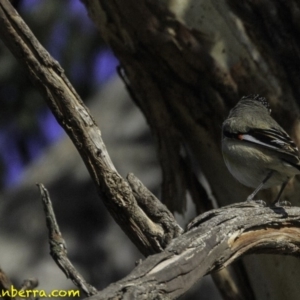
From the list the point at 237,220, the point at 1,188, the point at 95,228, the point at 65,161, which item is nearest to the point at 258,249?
the point at 237,220

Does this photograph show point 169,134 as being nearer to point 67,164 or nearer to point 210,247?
point 210,247

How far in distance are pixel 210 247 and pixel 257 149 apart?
1.28 m

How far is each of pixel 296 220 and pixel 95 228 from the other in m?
5.18

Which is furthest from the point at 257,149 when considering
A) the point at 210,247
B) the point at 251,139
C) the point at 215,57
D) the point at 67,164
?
the point at 67,164

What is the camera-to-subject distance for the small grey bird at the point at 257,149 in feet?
14.6

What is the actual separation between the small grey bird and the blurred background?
2412 mm

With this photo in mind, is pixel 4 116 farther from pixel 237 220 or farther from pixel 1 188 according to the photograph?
pixel 237 220

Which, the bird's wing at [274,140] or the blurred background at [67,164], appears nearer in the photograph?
the bird's wing at [274,140]

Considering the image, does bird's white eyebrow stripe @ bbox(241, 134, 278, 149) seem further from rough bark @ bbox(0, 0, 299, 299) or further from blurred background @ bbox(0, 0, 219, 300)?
blurred background @ bbox(0, 0, 219, 300)

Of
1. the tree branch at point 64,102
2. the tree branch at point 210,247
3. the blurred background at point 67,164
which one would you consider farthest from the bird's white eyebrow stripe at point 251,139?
the blurred background at point 67,164

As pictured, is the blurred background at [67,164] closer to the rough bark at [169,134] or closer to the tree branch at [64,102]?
the rough bark at [169,134]

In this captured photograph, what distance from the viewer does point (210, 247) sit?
338 cm

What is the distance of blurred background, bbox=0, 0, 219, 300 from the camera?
8797 mm

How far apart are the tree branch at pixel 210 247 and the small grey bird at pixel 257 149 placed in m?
0.42
